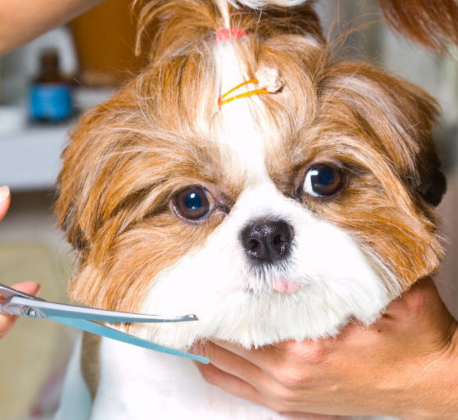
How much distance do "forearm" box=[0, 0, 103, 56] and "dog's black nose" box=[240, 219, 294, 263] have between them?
20.9 inches

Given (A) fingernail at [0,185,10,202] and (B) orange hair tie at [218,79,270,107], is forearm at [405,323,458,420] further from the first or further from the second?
(A) fingernail at [0,185,10,202]

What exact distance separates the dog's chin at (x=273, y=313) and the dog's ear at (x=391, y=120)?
24cm

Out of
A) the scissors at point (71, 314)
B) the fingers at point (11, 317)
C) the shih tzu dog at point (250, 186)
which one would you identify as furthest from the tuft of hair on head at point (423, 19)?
the fingers at point (11, 317)

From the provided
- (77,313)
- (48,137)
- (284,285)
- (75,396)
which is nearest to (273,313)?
(284,285)

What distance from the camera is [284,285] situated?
1.10 metres

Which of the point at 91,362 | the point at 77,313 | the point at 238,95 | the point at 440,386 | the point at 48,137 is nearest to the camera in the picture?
the point at 77,313

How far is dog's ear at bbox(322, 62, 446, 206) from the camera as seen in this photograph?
121 cm

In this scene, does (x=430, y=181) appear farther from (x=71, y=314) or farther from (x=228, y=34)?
(x=71, y=314)

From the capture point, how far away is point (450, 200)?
219 centimetres

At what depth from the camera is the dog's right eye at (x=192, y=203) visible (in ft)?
3.89

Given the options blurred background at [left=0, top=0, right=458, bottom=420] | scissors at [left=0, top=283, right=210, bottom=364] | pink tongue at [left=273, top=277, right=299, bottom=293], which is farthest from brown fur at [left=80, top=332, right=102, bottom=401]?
pink tongue at [left=273, top=277, right=299, bottom=293]

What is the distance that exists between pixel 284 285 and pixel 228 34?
1.56 ft

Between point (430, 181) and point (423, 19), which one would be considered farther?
point (423, 19)

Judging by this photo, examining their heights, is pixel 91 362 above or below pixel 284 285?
below
